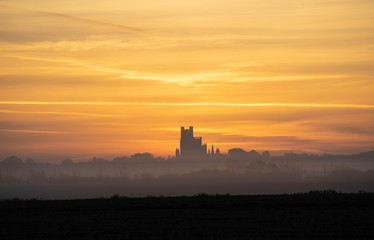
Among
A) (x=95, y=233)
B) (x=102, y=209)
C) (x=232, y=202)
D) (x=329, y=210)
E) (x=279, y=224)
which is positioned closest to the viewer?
(x=95, y=233)

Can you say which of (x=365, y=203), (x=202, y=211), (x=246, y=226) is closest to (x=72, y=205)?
(x=202, y=211)

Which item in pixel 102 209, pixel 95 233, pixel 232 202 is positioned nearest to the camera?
pixel 95 233

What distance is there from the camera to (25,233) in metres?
31.5

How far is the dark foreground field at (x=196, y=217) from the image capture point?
3050cm

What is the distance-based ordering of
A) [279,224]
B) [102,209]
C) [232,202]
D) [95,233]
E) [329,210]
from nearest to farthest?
[95,233] < [279,224] < [329,210] < [102,209] < [232,202]

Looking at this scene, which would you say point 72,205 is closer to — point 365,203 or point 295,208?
point 295,208

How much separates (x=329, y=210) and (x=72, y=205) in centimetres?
2006

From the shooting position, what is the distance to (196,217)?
123ft

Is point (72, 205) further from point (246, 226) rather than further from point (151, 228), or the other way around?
point (246, 226)

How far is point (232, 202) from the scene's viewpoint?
4659 cm

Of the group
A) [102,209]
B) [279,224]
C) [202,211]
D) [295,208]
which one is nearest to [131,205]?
[102,209]

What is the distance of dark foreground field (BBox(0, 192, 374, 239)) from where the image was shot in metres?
30.5

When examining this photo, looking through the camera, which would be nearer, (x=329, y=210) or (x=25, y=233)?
(x=25, y=233)

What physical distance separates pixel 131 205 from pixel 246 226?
15.2 meters
